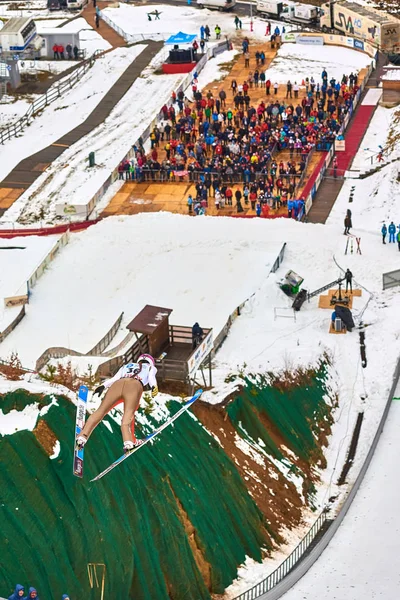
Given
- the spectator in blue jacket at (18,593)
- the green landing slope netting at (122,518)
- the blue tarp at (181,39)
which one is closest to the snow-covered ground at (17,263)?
the green landing slope netting at (122,518)

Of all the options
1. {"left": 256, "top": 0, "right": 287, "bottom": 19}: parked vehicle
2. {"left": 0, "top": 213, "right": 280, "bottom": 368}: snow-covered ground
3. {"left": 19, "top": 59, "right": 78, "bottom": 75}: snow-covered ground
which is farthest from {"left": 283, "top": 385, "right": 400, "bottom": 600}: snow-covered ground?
{"left": 256, "top": 0, "right": 287, "bottom": 19}: parked vehicle

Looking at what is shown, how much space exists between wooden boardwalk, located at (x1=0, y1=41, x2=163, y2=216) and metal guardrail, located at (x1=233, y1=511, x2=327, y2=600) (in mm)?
25720

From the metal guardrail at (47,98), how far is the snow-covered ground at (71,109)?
0.91ft

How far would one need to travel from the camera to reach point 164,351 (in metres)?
36.5

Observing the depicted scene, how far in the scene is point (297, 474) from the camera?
34.8m

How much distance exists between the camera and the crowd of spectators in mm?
54719

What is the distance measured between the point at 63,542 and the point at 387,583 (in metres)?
7.24

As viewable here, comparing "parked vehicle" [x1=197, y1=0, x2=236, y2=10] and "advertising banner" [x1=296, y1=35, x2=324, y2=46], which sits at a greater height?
"parked vehicle" [x1=197, y1=0, x2=236, y2=10]

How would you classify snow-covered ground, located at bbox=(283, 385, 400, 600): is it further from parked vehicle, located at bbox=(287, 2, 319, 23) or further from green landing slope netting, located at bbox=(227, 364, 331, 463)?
parked vehicle, located at bbox=(287, 2, 319, 23)

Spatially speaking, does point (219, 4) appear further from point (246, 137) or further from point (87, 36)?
point (246, 137)

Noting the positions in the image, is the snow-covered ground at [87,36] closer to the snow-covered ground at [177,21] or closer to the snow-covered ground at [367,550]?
the snow-covered ground at [177,21]

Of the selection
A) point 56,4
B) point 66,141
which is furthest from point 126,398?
point 56,4

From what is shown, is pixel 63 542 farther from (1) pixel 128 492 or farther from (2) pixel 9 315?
(2) pixel 9 315

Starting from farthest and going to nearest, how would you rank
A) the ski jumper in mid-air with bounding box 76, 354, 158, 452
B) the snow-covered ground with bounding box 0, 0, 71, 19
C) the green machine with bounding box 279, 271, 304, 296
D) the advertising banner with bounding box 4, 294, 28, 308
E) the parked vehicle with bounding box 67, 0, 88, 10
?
the parked vehicle with bounding box 67, 0, 88, 10 < the snow-covered ground with bounding box 0, 0, 71, 19 < the advertising banner with bounding box 4, 294, 28, 308 < the green machine with bounding box 279, 271, 304, 296 < the ski jumper in mid-air with bounding box 76, 354, 158, 452
